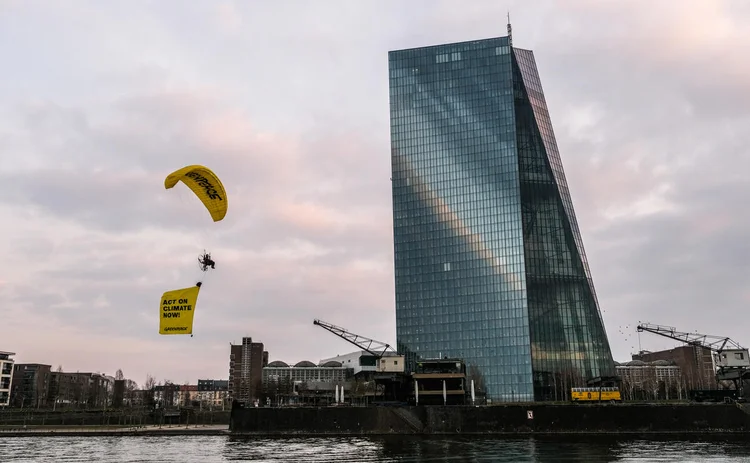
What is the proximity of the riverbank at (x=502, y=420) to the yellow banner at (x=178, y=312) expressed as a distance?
5147cm

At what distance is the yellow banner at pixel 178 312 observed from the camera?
41.9m

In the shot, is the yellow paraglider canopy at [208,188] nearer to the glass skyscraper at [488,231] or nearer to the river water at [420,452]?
the river water at [420,452]

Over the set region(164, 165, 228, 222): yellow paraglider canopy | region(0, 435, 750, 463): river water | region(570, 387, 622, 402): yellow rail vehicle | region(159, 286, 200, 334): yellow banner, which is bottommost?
region(0, 435, 750, 463): river water

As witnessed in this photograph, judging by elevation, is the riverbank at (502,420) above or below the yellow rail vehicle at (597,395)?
below

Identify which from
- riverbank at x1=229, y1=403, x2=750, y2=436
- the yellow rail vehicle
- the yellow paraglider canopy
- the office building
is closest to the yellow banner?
the yellow paraglider canopy

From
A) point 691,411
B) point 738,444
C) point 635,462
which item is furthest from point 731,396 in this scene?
point 635,462

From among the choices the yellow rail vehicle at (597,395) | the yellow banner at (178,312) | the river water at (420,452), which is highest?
the yellow banner at (178,312)

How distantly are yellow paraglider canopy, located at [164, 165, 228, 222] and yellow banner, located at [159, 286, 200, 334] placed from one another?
6.43 metres

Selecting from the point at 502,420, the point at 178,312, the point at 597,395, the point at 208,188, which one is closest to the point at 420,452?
the point at 178,312

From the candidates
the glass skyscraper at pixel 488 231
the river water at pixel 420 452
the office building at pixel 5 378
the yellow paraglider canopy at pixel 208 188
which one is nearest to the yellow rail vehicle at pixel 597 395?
the river water at pixel 420 452

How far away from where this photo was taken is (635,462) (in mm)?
44969

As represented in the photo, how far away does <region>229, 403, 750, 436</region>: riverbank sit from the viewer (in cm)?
8275

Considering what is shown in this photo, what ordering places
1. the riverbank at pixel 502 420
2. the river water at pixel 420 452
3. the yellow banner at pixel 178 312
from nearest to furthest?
1. the yellow banner at pixel 178 312
2. the river water at pixel 420 452
3. the riverbank at pixel 502 420

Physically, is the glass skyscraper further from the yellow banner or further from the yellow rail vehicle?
the yellow banner
